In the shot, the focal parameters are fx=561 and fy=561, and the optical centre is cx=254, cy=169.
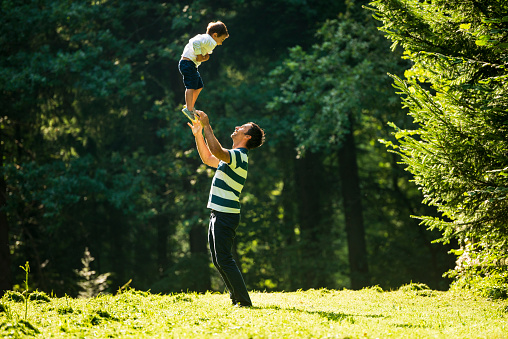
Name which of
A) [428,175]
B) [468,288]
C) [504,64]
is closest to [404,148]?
[428,175]

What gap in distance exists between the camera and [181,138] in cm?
1692

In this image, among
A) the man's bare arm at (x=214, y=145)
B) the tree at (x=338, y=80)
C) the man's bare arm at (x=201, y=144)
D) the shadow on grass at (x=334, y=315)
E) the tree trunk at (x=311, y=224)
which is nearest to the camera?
the shadow on grass at (x=334, y=315)

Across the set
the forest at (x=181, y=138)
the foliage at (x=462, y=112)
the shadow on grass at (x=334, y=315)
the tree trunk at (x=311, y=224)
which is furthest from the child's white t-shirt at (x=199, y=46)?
A: the tree trunk at (x=311, y=224)

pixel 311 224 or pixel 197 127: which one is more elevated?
pixel 197 127

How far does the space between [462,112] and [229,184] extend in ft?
9.75

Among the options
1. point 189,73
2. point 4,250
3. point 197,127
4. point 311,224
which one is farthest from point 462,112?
point 311,224

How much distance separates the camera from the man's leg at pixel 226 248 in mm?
A: 6137

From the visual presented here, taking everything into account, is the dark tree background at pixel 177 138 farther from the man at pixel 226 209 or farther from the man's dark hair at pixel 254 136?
the man at pixel 226 209

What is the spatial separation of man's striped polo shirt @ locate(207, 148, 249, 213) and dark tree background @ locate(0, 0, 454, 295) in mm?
8444

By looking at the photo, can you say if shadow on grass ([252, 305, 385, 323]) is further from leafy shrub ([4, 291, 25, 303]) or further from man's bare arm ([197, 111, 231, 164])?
leafy shrub ([4, 291, 25, 303])

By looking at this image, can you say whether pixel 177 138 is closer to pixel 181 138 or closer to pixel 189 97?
pixel 181 138

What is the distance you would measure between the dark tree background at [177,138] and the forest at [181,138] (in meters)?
0.06

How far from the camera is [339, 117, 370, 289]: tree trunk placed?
57.2 ft

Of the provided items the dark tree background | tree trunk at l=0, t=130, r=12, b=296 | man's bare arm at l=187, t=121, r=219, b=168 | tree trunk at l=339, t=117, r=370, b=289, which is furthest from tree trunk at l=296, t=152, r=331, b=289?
man's bare arm at l=187, t=121, r=219, b=168
